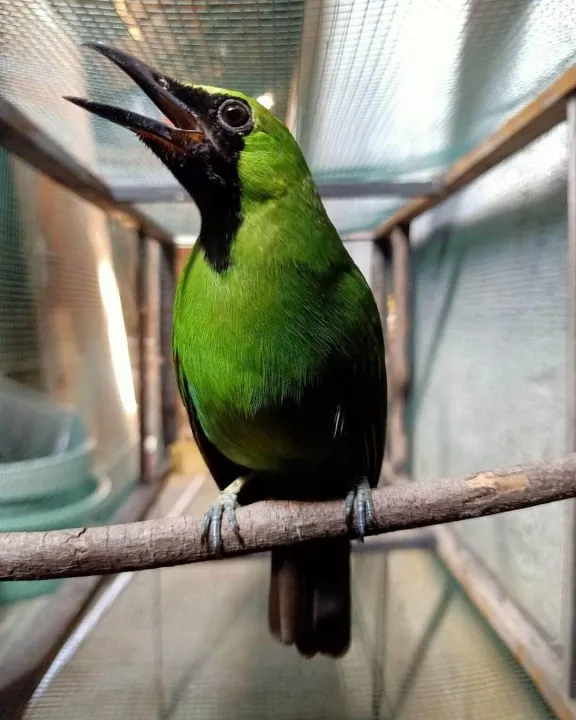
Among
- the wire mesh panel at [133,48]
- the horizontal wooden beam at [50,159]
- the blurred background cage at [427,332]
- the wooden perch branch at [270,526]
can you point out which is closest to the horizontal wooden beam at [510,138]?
the blurred background cage at [427,332]

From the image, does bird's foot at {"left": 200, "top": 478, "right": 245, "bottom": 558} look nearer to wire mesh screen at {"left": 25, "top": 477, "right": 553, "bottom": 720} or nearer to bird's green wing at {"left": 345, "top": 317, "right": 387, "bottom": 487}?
bird's green wing at {"left": 345, "top": 317, "right": 387, "bottom": 487}

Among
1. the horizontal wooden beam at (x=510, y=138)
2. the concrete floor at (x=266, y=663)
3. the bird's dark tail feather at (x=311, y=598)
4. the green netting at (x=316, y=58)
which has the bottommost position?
the concrete floor at (x=266, y=663)

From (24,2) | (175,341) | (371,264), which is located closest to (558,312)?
(175,341)

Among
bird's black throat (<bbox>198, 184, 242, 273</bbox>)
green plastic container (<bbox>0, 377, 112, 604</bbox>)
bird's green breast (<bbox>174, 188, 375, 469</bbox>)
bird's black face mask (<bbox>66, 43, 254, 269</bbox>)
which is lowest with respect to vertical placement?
green plastic container (<bbox>0, 377, 112, 604</bbox>)

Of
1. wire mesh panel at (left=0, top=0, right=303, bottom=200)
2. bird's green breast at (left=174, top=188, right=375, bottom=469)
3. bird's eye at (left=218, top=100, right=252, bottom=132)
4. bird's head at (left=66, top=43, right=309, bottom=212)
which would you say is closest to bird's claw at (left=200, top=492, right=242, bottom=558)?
bird's green breast at (left=174, top=188, right=375, bottom=469)

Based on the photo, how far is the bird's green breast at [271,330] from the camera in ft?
3.14

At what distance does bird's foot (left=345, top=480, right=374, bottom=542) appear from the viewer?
961mm

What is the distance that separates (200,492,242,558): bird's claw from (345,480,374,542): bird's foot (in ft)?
0.64

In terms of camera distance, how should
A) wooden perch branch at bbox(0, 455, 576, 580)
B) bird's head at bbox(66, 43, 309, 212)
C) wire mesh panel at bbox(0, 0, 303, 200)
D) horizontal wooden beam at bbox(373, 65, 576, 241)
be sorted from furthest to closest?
horizontal wooden beam at bbox(373, 65, 576, 241)
wire mesh panel at bbox(0, 0, 303, 200)
bird's head at bbox(66, 43, 309, 212)
wooden perch branch at bbox(0, 455, 576, 580)

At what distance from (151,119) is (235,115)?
14 cm

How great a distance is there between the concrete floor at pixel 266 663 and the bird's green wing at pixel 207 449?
504mm

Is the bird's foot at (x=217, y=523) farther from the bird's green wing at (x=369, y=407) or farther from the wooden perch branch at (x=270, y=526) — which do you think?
the bird's green wing at (x=369, y=407)

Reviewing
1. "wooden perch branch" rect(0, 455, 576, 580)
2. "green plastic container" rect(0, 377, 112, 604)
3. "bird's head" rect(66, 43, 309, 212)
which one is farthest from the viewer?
"green plastic container" rect(0, 377, 112, 604)

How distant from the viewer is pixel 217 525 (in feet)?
2.98
